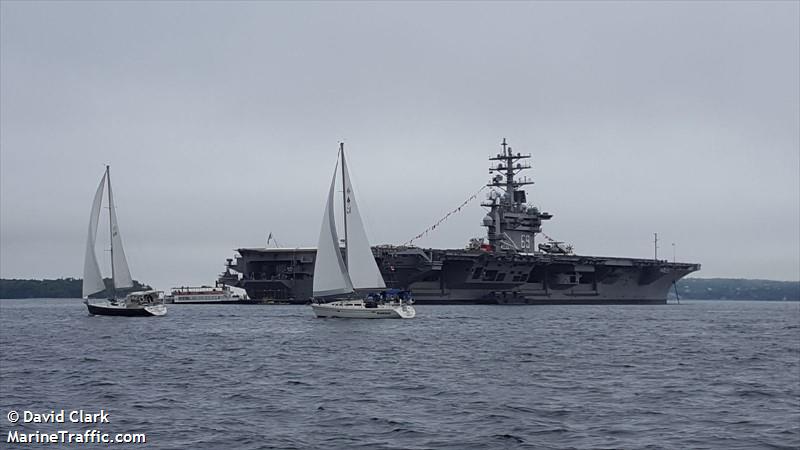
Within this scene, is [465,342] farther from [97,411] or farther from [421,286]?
[421,286]

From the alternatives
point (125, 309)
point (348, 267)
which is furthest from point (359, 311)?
point (125, 309)

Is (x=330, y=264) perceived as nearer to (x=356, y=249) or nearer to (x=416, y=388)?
(x=356, y=249)

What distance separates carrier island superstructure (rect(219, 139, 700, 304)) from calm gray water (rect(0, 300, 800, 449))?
3430 centimetres

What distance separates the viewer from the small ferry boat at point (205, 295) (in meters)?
102

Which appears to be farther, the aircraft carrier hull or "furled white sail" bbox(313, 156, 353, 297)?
the aircraft carrier hull

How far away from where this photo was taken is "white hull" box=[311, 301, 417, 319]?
50688mm

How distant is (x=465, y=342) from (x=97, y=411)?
790 inches

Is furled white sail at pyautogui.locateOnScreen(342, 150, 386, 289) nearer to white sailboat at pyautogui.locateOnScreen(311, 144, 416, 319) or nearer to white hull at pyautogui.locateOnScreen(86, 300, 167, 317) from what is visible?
white sailboat at pyautogui.locateOnScreen(311, 144, 416, 319)

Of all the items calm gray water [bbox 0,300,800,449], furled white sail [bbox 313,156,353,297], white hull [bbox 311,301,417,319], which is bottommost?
calm gray water [bbox 0,300,800,449]

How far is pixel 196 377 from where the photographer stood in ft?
80.3

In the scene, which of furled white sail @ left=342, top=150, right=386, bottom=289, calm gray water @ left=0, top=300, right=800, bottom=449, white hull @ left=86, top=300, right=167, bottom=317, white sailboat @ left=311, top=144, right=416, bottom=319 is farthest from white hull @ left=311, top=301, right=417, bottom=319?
white hull @ left=86, top=300, right=167, bottom=317

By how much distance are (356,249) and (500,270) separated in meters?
31.1

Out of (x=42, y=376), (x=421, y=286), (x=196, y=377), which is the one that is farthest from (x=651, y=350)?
(x=421, y=286)

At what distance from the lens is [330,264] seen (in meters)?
50.8
